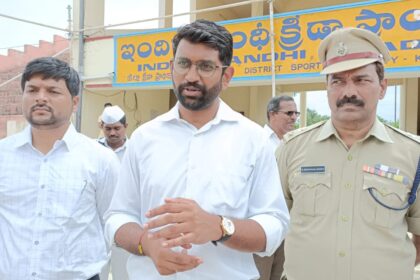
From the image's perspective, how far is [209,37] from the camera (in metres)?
1.47

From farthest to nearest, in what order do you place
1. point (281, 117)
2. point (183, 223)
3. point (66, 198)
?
point (281, 117) → point (66, 198) → point (183, 223)

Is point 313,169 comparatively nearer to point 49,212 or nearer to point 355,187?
point 355,187

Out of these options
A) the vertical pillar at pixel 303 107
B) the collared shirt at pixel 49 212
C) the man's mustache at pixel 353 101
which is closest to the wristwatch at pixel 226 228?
the man's mustache at pixel 353 101

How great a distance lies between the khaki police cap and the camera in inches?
72.6

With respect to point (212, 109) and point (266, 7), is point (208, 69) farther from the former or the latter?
point (266, 7)

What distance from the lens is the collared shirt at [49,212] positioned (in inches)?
77.3

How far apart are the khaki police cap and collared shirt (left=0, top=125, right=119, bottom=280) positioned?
123cm

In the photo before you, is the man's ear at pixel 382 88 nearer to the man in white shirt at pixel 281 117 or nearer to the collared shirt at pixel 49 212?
the collared shirt at pixel 49 212

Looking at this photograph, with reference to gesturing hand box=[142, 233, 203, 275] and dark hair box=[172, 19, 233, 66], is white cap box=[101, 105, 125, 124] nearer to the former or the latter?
dark hair box=[172, 19, 233, 66]

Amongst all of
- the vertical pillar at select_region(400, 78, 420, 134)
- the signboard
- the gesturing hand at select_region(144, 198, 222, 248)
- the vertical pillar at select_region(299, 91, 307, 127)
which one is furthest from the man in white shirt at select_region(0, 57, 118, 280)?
the vertical pillar at select_region(299, 91, 307, 127)

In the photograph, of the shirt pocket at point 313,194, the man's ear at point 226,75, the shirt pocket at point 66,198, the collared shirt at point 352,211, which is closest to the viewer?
the man's ear at point 226,75

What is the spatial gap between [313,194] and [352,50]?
63 centimetres

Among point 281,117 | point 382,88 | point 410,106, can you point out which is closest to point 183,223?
point 382,88

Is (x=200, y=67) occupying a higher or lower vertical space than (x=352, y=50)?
lower
